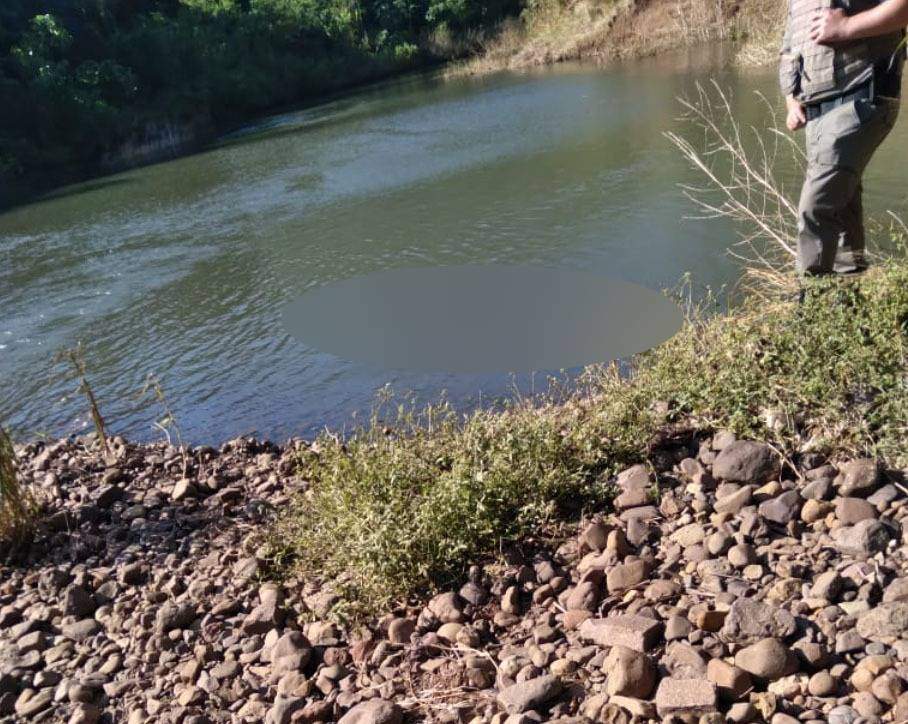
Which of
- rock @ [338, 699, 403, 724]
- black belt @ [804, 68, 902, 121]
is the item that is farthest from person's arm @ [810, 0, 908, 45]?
rock @ [338, 699, 403, 724]

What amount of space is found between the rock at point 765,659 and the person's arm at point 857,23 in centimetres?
218

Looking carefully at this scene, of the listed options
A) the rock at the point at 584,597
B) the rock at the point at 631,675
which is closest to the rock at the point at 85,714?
the rock at the point at 584,597

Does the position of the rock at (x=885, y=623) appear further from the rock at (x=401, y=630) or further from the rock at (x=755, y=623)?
the rock at (x=401, y=630)

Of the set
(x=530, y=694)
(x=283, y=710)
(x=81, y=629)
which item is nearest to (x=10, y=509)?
(x=81, y=629)

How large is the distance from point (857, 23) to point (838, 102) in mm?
306

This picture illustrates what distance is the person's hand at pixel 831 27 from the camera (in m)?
3.25

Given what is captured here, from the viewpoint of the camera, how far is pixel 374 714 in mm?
2277

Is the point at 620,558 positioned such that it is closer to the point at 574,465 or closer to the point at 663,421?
the point at 574,465

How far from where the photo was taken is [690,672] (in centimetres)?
216

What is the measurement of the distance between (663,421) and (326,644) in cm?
143

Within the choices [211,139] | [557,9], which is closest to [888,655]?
[211,139]

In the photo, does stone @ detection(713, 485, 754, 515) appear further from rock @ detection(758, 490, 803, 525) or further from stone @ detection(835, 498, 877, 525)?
stone @ detection(835, 498, 877, 525)

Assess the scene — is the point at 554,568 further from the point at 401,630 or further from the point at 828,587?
the point at 828,587

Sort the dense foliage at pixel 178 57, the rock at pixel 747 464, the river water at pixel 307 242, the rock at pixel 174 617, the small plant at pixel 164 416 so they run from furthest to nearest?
the dense foliage at pixel 178 57 → the river water at pixel 307 242 → the small plant at pixel 164 416 → the rock at pixel 174 617 → the rock at pixel 747 464
